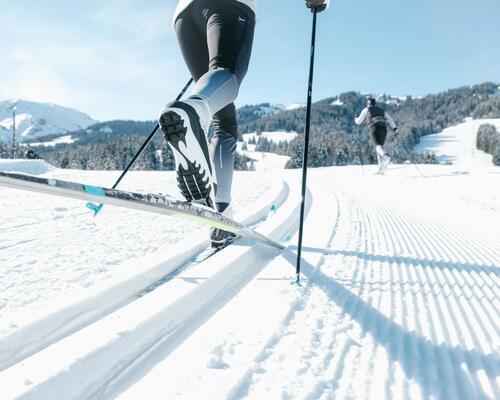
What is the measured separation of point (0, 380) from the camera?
2.37ft

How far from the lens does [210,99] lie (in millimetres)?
1354

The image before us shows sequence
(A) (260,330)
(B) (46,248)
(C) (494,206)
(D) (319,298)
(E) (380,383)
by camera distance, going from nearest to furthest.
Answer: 1. (E) (380,383)
2. (A) (260,330)
3. (D) (319,298)
4. (B) (46,248)
5. (C) (494,206)

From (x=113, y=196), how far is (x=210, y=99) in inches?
21.6

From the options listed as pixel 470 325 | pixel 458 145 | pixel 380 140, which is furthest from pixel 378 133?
pixel 458 145

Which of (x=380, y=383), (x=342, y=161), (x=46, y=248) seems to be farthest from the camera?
(x=342, y=161)

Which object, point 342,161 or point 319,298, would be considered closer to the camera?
point 319,298

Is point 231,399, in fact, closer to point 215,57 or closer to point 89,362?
point 89,362

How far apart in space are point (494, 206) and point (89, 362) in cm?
569

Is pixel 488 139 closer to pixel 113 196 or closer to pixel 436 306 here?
pixel 436 306

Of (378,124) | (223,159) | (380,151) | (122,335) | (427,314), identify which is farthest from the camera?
(378,124)

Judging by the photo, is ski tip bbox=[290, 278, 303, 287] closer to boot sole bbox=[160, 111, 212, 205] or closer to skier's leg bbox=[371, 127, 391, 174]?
boot sole bbox=[160, 111, 212, 205]

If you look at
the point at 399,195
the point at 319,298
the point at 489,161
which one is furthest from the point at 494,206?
the point at 489,161

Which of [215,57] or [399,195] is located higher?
[215,57]

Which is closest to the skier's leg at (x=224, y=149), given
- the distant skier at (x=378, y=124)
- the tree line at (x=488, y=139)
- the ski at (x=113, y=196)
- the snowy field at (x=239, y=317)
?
the snowy field at (x=239, y=317)
